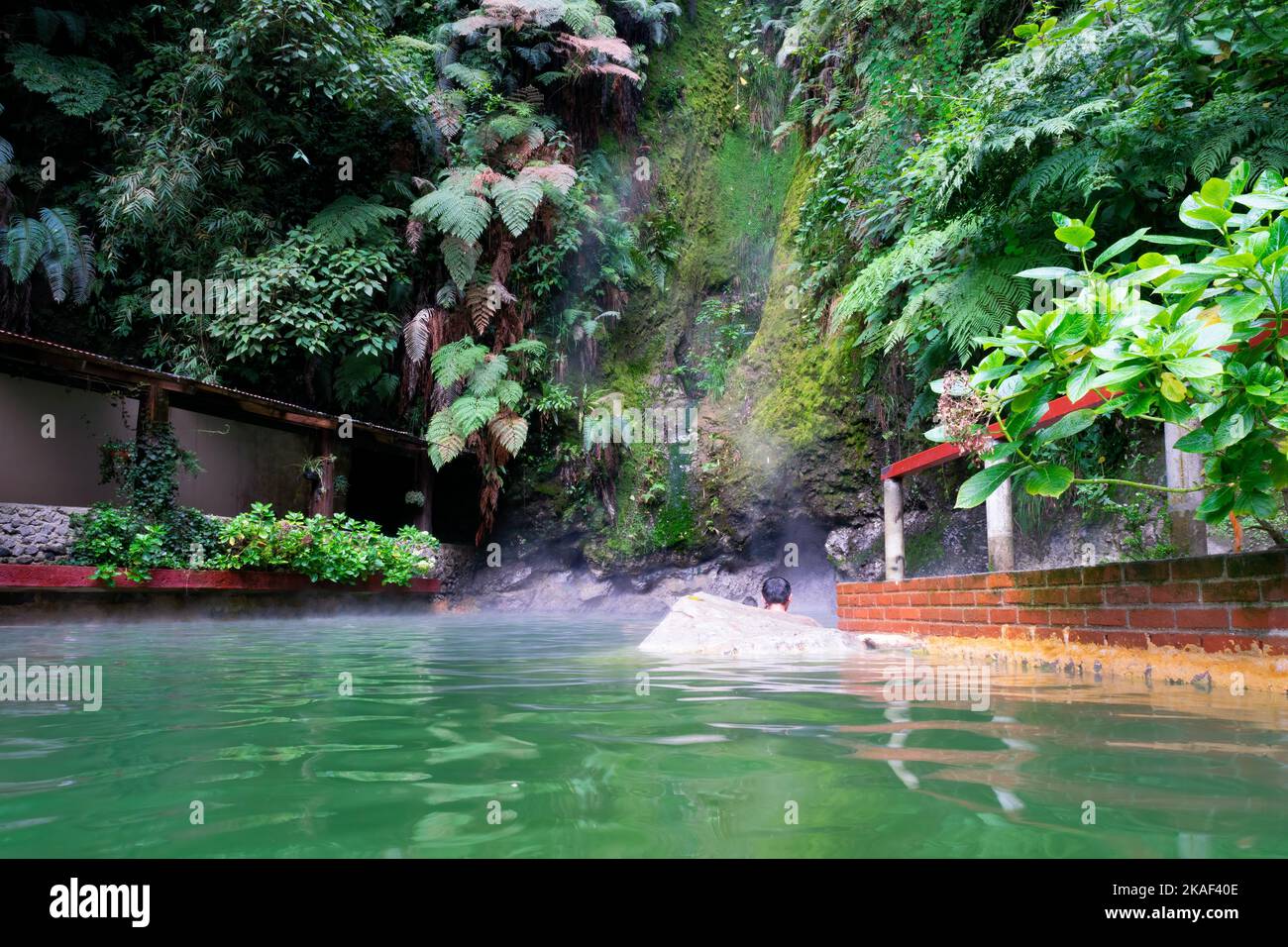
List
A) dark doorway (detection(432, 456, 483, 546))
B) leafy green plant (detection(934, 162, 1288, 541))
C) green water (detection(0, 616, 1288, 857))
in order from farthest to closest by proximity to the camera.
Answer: dark doorway (detection(432, 456, 483, 546)) → leafy green plant (detection(934, 162, 1288, 541)) → green water (detection(0, 616, 1288, 857))

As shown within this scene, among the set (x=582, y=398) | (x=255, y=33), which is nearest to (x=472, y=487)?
(x=582, y=398)

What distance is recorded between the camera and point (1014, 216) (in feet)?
20.0

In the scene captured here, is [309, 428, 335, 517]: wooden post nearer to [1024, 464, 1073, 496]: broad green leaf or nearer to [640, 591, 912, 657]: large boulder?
[640, 591, 912, 657]: large boulder

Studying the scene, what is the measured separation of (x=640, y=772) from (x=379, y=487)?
48.1ft

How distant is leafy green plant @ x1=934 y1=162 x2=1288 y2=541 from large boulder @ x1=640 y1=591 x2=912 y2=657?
7.44 feet

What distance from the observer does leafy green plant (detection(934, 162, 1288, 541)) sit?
2143 mm

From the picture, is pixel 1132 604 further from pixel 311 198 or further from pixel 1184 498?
pixel 311 198

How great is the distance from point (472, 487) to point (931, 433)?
12687mm

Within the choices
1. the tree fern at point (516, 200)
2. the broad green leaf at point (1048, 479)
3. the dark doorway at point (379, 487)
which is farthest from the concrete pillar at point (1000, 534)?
the dark doorway at point (379, 487)

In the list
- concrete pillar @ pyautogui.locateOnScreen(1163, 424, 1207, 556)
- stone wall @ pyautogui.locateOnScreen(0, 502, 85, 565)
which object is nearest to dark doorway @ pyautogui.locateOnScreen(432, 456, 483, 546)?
stone wall @ pyautogui.locateOnScreen(0, 502, 85, 565)

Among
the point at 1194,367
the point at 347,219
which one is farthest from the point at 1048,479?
the point at 347,219

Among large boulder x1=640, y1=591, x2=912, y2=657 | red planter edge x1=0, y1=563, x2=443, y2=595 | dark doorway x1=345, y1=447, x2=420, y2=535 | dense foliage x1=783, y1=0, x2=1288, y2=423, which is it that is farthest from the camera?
dark doorway x1=345, y1=447, x2=420, y2=535
